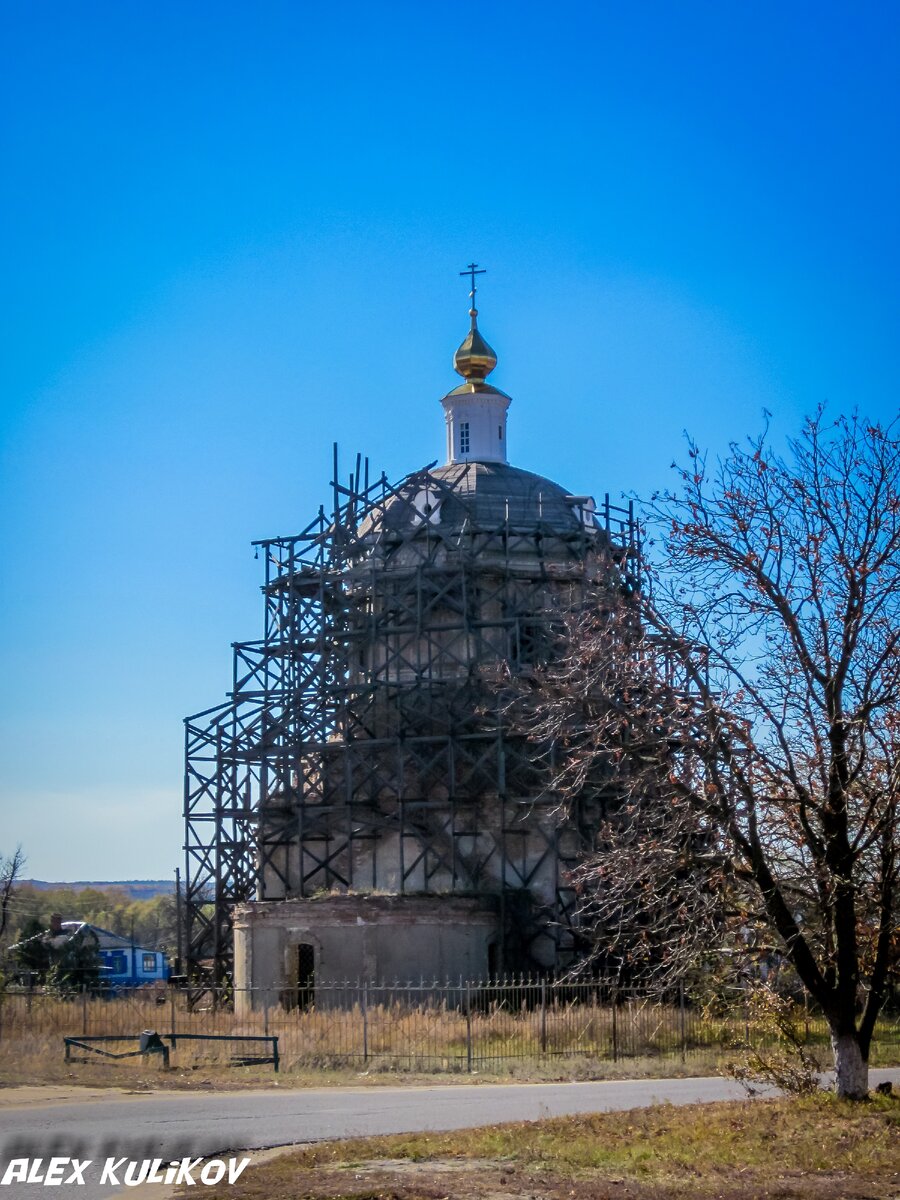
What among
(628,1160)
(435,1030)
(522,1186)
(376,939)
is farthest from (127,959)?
(522,1186)

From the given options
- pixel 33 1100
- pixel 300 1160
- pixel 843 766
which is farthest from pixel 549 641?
pixel 300 1160

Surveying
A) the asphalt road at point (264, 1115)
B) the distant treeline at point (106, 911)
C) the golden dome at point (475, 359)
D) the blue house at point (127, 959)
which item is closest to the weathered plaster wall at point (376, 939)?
the asphalt road at point (264, 1115)

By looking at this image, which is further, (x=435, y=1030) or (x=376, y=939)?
(x=376, y=939)

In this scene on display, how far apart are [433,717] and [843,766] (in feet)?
84.5

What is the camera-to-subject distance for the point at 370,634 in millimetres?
41719

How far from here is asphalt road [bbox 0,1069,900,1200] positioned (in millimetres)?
13773

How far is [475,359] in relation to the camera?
50.9m

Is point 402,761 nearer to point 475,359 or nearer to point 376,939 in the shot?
point 376,939

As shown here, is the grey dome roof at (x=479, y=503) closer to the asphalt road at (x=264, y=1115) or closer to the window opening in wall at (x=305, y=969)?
the window opening in wall at (x=305, y=969)

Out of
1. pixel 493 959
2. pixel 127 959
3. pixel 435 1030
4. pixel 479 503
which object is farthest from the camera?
pixel 127 959

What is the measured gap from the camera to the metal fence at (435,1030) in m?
25.8

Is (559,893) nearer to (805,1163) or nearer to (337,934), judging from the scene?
(337,934)

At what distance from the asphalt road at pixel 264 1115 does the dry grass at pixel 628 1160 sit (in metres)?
1.01

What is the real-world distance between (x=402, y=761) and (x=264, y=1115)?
23059 millimetres
